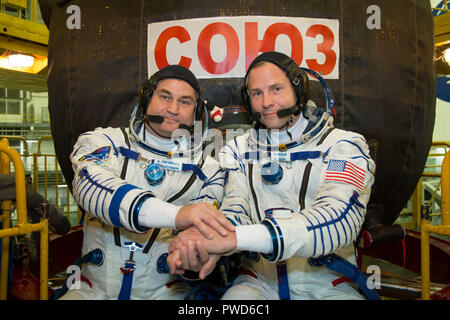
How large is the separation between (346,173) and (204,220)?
0.65 metres

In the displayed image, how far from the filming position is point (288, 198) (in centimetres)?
164

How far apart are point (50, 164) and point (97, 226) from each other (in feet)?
54.8

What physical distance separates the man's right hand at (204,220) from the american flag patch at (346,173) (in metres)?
0.51

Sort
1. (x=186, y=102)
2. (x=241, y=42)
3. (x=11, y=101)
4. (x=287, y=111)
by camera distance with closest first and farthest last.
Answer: (x=287, y=111)
(x=186, y=102)
(x=241, y=42)
(x=11, y=101)

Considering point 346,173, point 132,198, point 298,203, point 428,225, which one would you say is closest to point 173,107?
point 132,198

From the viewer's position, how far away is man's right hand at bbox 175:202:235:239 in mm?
1305

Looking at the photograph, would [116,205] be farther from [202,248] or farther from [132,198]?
[202,248]

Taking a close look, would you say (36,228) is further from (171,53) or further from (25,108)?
→ (25,108)

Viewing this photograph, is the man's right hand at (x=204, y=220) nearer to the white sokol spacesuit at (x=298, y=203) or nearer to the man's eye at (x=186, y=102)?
the white sokol spacesuit at (x=298, y=203)

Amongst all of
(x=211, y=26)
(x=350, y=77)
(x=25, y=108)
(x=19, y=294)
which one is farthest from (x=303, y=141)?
(x=25, y=108)

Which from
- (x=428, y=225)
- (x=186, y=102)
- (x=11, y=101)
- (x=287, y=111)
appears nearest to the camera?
(x=428, y=225)

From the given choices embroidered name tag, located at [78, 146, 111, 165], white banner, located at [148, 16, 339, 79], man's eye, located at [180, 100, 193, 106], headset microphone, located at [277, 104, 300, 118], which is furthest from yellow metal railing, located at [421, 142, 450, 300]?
embroidered name tag, located at [78, 146, 111, 165]

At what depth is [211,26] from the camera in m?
2.20

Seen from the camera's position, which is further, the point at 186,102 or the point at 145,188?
the point at 186,102
